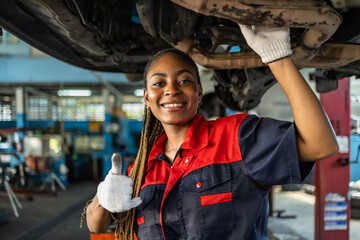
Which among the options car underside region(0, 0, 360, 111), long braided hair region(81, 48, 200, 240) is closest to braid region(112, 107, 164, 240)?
long braided hair region(81, 48, 200, 240)

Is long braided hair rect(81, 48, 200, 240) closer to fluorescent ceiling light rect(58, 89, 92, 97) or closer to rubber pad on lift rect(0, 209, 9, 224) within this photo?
rubber pad on lift rect(0, 209, 9, 224)

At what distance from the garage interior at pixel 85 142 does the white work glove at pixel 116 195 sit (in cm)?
27

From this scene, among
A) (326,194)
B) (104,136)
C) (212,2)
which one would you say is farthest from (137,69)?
(104,136)

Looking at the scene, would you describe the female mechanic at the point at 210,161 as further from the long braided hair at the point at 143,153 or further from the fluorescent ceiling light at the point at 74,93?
the fluorescent ceiling light at the point at 74,93

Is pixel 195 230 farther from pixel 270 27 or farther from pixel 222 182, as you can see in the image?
pixel 270 27

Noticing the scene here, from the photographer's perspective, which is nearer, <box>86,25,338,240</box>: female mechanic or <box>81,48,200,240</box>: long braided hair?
<box>86,25,338,240</box>: female mechanic

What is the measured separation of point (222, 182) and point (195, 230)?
163mm

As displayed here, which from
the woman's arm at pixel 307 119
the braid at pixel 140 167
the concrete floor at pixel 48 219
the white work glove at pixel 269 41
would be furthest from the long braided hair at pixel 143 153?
the concrete floor at pixel 48 219

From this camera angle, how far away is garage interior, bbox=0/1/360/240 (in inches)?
116

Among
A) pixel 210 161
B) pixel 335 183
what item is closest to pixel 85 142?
pixel 335 183

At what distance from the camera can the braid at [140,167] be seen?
0.95 meters

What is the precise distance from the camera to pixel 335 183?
119 inches

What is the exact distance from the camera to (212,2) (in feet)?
2.50

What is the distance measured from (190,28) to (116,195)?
67 centimetres
